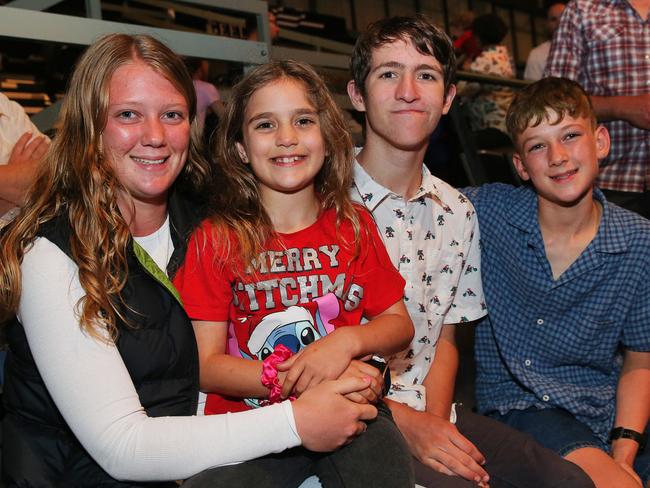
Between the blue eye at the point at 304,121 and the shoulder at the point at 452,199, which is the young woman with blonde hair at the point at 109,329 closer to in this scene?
the blue eye at the point at 304,121

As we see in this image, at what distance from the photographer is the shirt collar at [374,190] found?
2004 mm

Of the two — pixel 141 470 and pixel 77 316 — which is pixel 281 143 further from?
pixel 141 470

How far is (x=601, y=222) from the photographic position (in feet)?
6.82

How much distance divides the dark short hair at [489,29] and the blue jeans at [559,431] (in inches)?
139

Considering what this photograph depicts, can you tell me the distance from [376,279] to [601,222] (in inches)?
29.4

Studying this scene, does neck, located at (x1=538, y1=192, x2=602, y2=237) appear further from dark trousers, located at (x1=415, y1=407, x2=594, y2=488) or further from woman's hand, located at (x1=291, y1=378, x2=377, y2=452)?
woman's hand, located at (x1=291, y1=378, x2=377, y2=452)

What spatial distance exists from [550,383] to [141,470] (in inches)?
47.2

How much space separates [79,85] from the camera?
5.13 ft

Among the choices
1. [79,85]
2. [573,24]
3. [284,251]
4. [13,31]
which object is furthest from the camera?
[573,24]

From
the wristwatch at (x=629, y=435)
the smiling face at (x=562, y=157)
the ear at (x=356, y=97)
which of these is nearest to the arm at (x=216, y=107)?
the ear at (x=356, y=97)

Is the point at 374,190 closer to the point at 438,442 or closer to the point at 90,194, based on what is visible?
the point at 438,442

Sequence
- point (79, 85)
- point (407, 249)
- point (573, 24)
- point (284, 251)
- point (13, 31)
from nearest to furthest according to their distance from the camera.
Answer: point (79, 85)
point (284, 251)
point (407, 249)
point (13, 31)
point (573, 24)

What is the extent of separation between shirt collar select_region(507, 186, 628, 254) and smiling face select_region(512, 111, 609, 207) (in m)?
0.05

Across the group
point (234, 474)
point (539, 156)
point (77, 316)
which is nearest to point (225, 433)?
point (234, 474)
